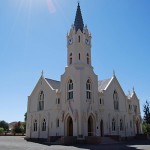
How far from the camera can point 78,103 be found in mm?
39812

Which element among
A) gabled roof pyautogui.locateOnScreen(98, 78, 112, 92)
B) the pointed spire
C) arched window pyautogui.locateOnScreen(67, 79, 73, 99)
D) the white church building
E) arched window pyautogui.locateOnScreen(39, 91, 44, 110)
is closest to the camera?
the white church building

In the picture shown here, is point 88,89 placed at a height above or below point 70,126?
above

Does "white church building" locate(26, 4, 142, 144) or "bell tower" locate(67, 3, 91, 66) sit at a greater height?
"bell tower" locate(67, 3, 91, 66)

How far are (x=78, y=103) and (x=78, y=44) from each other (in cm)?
1208

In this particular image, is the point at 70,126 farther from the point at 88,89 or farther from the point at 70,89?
the point at 88,89

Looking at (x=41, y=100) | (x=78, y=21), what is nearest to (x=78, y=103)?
(x=41, y=100)

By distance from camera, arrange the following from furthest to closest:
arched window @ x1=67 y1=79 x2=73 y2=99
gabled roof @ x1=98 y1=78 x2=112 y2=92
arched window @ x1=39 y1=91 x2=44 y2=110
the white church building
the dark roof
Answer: the dark roof < gabled roof @ x1=98 y1=78 x2=112 y2=92 < arched window @ x1=39 y1=91 x2=44 y2=110 < arched window @ x1=67 y1=79 x2=73 y2=99 < the white church building

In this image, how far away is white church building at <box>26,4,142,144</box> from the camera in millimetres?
40656

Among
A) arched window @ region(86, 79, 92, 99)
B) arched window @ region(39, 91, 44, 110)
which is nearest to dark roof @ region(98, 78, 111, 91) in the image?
arched window @ region(86, 79, 92, 99)

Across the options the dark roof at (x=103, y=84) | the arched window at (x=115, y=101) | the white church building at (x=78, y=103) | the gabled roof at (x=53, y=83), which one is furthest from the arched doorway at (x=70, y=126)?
the arched window at (x=115, y=101)

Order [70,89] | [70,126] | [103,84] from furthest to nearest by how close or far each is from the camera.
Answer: [103,84], [70,89], [70,126]

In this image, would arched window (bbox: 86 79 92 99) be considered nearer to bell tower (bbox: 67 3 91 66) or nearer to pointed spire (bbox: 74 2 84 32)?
bell tower (bbox: 67 3 91 66)

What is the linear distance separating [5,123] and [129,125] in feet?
232

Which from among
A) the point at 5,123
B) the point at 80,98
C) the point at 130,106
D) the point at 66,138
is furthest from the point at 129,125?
the point at 5,123
